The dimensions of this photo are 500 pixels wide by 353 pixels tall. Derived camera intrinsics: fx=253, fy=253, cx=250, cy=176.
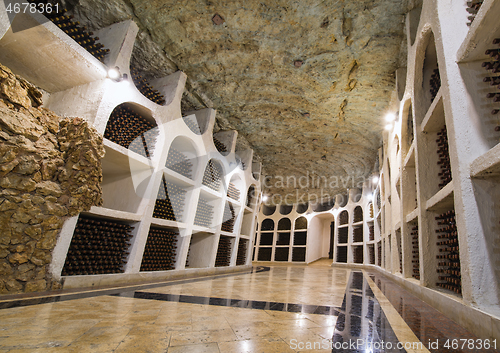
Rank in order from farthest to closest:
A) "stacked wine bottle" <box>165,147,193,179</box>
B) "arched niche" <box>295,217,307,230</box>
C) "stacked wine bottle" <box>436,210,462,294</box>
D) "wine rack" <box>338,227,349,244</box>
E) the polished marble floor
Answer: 1. "arched niche" <box>295,217,307,230</box>
2. "wine rack" <box>338,227,349,244</box>
3. "stacked wine bottle" <box>165,147,193,179</box>
4. "stacked wine bottle" <box>436,210,462,294</box>
5. the polished marble floor

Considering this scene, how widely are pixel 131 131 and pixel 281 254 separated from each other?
13.2 metres

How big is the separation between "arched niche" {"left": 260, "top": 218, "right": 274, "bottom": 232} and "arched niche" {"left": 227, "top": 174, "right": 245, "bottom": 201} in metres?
8.33

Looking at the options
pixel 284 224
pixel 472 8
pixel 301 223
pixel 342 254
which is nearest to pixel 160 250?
pixel 472 8

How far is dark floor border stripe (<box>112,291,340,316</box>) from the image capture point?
2.74 meters

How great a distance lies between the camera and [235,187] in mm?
9594

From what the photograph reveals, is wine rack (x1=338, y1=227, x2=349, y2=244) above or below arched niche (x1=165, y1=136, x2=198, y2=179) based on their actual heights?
below

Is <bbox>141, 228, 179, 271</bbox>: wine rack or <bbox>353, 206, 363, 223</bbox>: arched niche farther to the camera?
<bbox>353, 206, 363, 223</bbox>: arched niche

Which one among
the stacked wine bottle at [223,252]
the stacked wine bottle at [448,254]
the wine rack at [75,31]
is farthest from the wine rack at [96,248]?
the stacked wine bottle at [448,254]

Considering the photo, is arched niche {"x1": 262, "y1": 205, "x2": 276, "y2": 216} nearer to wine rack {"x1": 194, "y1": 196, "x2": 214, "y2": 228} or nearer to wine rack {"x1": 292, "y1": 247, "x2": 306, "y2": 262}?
wine rack {"x1": 292, "y1": 247, "x2": 306, "y2": 262}

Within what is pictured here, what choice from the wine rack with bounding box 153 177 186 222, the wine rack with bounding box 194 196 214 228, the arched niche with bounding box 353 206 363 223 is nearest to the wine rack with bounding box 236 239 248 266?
the wine rack with bounding box 194 196 214 228

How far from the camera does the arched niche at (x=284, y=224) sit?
16672 millimetres

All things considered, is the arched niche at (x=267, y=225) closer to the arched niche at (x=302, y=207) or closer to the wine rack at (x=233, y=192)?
the arched niche at (x=302, y=207)

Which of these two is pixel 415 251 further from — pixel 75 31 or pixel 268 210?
pixel 268 210

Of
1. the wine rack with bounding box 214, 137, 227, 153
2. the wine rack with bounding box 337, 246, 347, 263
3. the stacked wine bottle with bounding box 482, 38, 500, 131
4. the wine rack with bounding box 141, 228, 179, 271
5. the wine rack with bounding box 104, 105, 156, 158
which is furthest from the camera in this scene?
the wine rack with bounding box 337, 246, 347, 263
